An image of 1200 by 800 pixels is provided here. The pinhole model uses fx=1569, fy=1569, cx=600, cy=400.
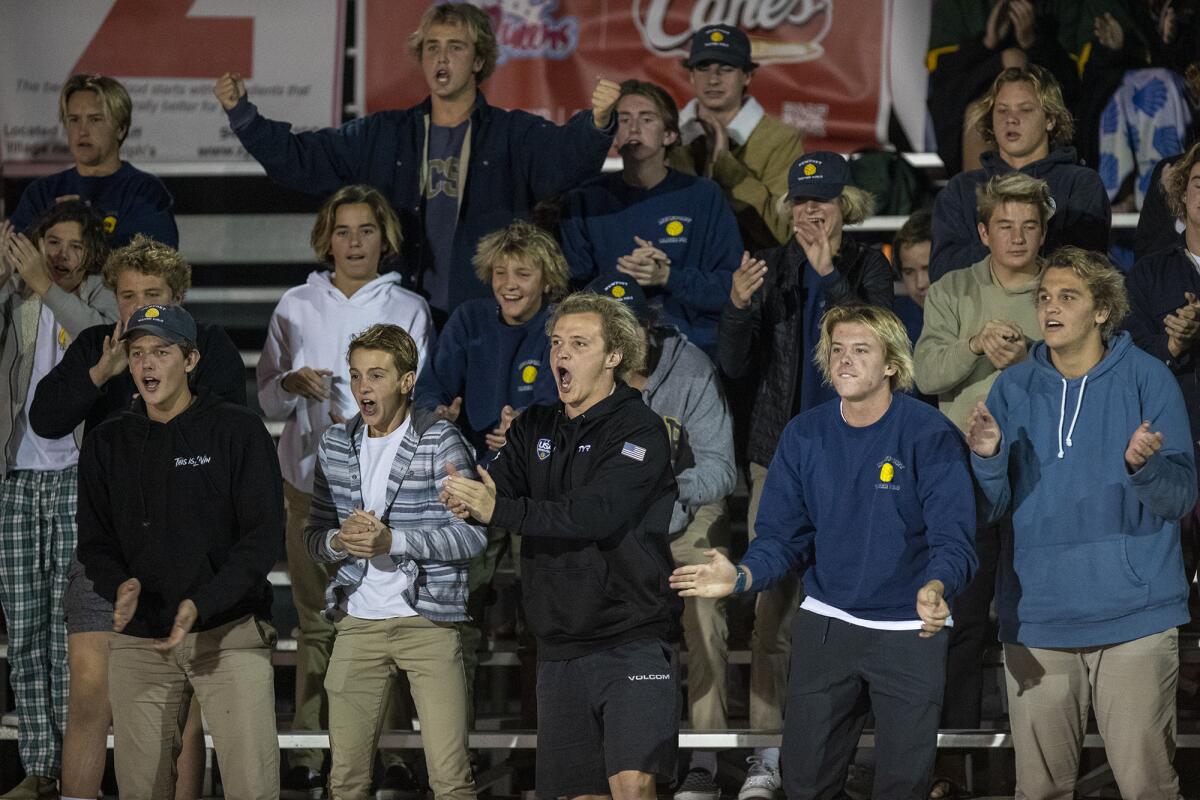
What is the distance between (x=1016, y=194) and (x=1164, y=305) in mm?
614

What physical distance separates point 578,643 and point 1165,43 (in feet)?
13.7

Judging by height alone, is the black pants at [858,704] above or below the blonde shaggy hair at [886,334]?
below

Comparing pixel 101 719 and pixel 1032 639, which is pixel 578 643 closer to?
pixel 1032 639

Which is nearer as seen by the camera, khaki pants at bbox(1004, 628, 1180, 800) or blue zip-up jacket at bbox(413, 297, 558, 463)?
khaki pants at bbox(1004, 628, 1180, 800)

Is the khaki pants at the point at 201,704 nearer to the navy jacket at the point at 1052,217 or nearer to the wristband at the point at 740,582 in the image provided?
the wristband at the point at 740,582

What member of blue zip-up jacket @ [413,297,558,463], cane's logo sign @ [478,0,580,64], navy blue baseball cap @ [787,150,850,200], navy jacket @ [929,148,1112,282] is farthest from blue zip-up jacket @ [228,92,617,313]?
navy jacket @ [929,148,1112,282]

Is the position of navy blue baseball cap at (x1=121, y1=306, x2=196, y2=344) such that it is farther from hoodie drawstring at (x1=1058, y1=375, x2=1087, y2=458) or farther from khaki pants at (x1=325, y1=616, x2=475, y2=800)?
hoodie drawstring at (x1=1058, y1=375, x2=1087, y2=458)

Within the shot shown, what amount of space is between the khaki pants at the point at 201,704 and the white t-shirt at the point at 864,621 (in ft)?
5.45

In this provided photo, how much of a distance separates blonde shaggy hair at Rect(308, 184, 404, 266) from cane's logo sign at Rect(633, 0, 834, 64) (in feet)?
6.12

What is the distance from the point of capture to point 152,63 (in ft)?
23.2

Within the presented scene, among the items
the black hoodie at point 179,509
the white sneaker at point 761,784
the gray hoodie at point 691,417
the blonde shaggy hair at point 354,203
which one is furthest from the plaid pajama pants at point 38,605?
the white sneaker at point 761,784

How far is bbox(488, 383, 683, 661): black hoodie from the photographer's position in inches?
166

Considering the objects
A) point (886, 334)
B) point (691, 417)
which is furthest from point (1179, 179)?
point (691, 417)

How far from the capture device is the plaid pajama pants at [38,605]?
5.24m
